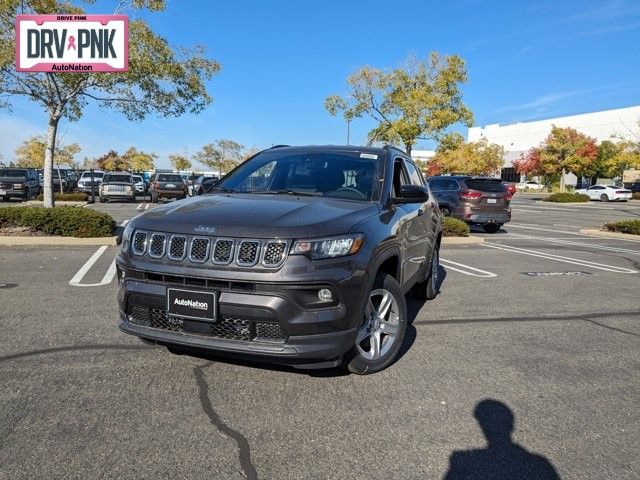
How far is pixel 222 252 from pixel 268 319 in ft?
1.70

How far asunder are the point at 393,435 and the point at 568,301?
4.64 meters

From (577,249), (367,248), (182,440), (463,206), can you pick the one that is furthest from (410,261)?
(463,206)

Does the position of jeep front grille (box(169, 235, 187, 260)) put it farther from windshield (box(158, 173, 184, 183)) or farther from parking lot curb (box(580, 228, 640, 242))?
windshield (box(158, 173, 184, 183))

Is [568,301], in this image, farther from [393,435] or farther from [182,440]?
[182,440]

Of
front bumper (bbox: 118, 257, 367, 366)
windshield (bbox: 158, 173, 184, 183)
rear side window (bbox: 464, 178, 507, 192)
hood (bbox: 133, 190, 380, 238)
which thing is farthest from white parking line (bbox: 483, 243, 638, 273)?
windshield (bbox: 158, 173, 184, 183)

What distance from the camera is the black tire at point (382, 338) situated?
3.84m

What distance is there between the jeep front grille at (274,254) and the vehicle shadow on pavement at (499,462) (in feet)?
4.89

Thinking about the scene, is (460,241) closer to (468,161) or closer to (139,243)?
(139,243)

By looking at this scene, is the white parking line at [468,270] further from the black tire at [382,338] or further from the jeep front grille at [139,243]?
the jeep front grille at [139,243]

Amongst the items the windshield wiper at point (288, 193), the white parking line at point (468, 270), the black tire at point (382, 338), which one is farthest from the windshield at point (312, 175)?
the white parking line at point (468, 270)

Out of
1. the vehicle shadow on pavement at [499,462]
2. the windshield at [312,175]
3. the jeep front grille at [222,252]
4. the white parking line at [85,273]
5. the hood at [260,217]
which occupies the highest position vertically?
the windshield at [312,175]

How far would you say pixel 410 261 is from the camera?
4.98m

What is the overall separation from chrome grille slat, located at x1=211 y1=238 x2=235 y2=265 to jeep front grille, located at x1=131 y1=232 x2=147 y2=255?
58cm

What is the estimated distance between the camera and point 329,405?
11.4 ft
